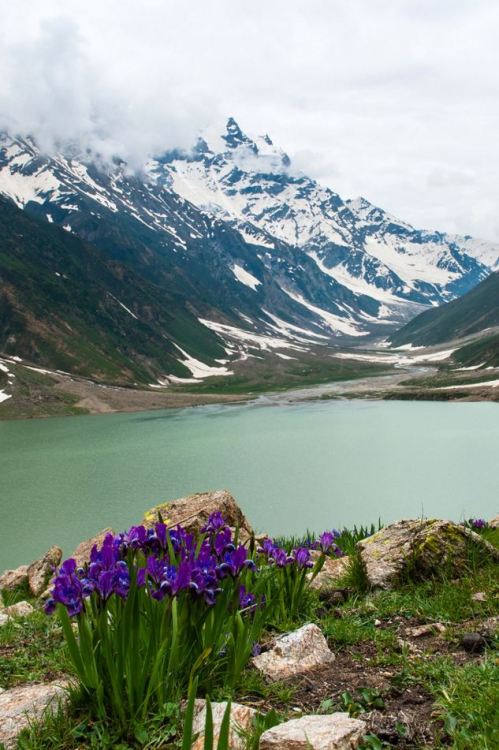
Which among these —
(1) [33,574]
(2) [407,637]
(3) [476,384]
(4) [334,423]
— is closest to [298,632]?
(2) [407,637]

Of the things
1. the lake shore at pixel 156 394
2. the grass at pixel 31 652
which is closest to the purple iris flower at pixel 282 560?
the grass at pixel 31 652

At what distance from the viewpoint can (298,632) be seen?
19.3ft

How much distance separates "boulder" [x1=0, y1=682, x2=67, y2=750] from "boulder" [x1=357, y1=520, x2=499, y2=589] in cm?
481

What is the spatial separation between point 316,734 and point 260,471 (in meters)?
53.2

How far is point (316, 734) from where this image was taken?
3.85 metres

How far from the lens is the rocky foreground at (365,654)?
410 centimetres

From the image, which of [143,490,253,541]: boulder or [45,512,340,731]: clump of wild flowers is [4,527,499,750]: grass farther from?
[143,490,253,541]: boulder

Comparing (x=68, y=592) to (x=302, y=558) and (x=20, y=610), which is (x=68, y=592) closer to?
(x=302, y=558)

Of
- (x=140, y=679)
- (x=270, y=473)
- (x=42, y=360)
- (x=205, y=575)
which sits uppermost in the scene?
(x=42, y=360)

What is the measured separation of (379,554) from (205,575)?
4855mm

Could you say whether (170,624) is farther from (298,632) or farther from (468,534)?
(468,534)

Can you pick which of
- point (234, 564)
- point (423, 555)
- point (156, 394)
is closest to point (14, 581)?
point (423, 555)

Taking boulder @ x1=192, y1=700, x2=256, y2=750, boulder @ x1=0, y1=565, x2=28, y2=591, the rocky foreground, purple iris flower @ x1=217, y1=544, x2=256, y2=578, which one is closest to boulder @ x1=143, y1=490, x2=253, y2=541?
the rocky foreground

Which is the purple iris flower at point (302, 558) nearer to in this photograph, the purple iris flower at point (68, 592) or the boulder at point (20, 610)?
the purple iris flower at point (68, 592)
